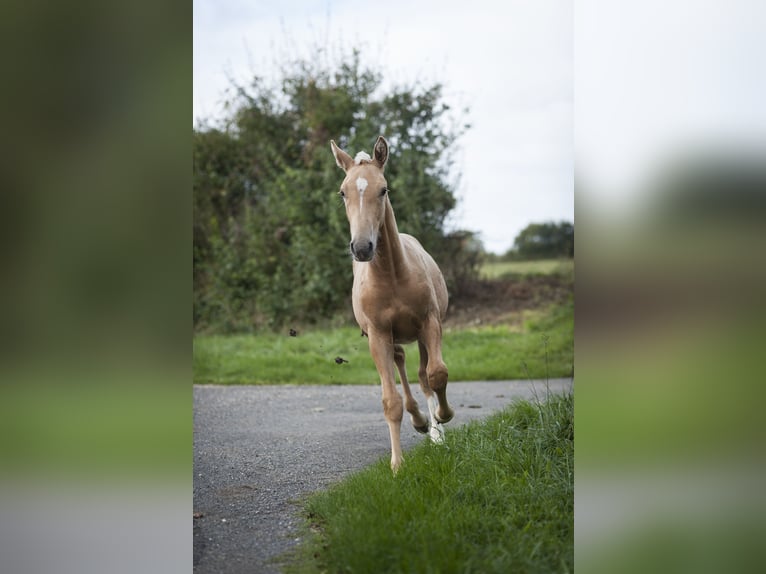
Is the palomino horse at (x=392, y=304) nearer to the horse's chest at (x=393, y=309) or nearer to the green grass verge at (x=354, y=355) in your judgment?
the horse's chest at (x=393, y=309)

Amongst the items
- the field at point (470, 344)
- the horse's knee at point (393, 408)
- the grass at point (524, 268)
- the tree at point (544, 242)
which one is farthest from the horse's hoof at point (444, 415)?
the tree at point (544, 242)

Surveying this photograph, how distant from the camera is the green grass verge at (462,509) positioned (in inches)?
95.0

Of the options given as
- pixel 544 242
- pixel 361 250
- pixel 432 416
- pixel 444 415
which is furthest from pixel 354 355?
pixel 361 250

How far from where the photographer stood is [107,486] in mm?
2004

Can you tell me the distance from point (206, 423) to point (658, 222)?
463cm

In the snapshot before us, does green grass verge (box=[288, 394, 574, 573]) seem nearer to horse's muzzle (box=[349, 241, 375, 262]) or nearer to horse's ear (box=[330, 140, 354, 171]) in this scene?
horse's muzzle (box=[349, 241, 375, 262])

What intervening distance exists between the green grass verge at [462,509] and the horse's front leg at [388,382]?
0.64 ft

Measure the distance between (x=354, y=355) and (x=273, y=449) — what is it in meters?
3.52

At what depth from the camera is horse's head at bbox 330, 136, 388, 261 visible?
329cm

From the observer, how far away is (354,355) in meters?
8.27

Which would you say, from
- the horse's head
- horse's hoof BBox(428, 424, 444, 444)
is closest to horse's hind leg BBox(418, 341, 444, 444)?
horse's hoof BBox(428, 424, 444, 444)

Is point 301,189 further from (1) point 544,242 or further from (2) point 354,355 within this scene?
(1) point 544,242

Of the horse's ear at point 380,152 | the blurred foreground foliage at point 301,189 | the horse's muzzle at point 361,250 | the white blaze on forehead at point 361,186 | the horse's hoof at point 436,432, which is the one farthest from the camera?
the blurred foreground foliage at point 301,189

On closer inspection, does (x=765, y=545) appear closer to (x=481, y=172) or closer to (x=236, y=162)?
(x=481, y=172)
